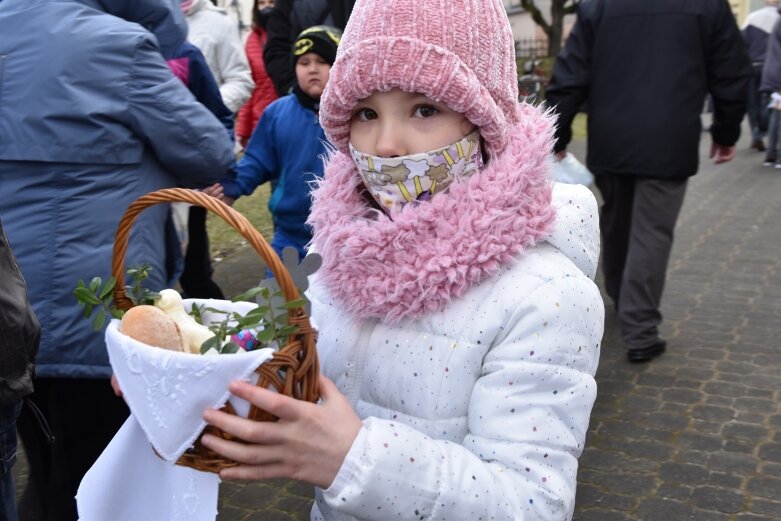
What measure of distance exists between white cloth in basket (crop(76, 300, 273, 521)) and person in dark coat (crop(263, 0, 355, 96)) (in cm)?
378

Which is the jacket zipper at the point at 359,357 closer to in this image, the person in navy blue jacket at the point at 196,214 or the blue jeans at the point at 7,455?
the blue jeans at the point at 7,455

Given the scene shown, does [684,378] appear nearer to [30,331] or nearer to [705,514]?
[705,514]

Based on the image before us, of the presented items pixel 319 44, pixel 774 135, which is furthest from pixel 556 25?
pixel 319 44

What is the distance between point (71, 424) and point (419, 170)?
180 cm

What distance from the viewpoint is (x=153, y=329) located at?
142 cm

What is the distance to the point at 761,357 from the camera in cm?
507

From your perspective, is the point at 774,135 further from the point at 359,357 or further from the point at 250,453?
the point at 250,453

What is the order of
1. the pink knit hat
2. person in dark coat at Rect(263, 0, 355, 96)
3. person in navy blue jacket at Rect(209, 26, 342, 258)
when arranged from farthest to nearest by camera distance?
person in dark coat at Rect(263, 0, 355, 96), person in navy blue jacket at Rect(209, 26, 342, 258), the pink knit hat

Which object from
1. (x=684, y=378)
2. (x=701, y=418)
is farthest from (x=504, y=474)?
(x=684, y=378)

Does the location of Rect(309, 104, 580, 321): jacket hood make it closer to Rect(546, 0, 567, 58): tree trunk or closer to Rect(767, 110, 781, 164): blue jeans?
Rect(767, 110, 781, 164): blue jeans

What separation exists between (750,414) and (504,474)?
3366mm

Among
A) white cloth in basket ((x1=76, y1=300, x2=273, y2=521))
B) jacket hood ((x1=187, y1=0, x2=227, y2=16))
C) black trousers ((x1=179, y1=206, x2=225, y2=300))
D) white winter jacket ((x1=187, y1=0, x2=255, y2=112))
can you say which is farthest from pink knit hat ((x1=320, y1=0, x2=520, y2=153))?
jacket hood ((x1=187, y1=0, x2=227, y2=16))

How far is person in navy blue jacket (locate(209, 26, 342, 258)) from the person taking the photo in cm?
436

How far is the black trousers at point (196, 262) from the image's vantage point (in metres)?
5.14
